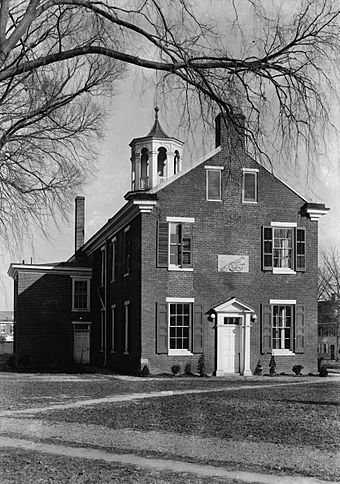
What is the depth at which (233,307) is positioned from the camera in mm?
31844

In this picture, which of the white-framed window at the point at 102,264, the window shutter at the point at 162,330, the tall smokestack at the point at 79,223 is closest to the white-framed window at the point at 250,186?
the window shutter at the point at 162,330

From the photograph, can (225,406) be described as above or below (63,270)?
below

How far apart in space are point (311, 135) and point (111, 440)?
5.80m

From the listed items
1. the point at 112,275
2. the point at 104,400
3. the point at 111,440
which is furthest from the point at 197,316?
the point at 111,440

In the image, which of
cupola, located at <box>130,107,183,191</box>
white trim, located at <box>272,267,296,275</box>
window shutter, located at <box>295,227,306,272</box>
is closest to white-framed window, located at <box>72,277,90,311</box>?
cupola, located at <box>130,107,183,191</box>

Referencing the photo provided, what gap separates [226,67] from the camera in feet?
31.5

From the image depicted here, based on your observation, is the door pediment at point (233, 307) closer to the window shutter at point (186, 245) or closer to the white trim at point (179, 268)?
the white trim at point (179, 268)

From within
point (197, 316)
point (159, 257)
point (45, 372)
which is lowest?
point (45, 372)

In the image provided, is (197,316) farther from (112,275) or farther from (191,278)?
(112,275)

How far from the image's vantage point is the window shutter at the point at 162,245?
3097 centimetres

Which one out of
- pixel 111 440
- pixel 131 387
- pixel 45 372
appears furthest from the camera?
pixel 45 372

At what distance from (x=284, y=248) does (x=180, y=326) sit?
573 cm

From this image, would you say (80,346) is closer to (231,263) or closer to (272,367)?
(231,263)

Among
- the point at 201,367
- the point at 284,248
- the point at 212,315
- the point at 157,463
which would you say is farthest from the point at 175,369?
the point at 157,463
